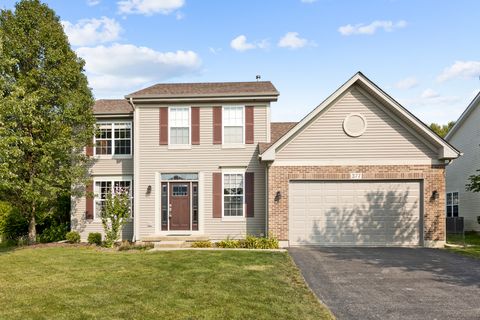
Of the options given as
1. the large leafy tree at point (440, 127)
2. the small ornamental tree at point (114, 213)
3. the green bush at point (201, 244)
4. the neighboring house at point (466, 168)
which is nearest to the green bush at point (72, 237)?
the small ornamental tree at point (114, 213)

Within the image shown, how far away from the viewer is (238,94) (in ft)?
53.0

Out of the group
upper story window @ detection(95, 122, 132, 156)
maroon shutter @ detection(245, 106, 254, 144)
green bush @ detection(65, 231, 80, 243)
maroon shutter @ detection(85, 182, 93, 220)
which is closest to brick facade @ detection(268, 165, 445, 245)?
maroon shutter @ detection(245, 106, 254, 144)

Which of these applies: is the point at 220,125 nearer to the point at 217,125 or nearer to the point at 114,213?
the point at 217,125

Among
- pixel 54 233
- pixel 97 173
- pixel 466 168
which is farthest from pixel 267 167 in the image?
pixel 466 168

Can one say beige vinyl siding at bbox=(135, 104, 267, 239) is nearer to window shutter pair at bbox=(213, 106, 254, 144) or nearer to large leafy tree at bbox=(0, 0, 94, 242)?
window shutter pair at bbox=(213, 106, 254, 144)

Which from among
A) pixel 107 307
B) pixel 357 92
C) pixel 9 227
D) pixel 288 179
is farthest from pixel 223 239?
pixel 9 227

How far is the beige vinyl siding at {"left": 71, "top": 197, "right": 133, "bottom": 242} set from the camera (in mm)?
16938

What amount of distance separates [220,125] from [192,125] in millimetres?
1246

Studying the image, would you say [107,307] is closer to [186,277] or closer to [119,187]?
[186,277]

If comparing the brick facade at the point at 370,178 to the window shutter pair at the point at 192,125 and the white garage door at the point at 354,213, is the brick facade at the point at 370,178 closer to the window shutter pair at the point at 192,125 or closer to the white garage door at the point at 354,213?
the white garage door at the point at 354,213

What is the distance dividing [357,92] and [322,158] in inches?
119

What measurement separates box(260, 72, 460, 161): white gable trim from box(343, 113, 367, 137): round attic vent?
3.27 ft

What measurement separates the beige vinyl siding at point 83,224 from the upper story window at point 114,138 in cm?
249

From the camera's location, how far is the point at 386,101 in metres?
14.7
